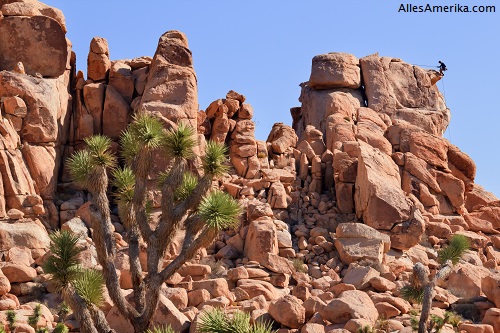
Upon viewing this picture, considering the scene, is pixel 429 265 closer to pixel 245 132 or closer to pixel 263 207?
pixel 263 207

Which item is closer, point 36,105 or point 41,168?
point 41,168

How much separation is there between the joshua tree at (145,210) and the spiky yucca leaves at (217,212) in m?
0.02

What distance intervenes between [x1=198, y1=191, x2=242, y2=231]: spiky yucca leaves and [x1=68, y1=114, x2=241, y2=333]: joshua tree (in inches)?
0.8

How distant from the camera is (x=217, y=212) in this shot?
16.7m

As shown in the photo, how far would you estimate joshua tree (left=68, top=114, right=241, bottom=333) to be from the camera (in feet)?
56.2

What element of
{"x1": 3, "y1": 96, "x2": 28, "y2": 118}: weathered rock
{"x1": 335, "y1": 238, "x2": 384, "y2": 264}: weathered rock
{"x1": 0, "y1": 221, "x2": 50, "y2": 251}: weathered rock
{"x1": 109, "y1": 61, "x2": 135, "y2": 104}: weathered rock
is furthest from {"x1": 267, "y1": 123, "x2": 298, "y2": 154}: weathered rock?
{"x1": 0, "y1": 221, "x2": 50, "y2": 251}: weathered rock

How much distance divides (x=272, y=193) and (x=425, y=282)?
959 cm

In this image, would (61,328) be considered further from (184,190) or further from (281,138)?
(281,138)

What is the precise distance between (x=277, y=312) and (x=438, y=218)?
10208 millimetres

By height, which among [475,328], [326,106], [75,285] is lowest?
[75,285]

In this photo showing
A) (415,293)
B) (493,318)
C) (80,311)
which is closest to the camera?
(80,311)

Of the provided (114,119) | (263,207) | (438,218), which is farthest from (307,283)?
(114,119)

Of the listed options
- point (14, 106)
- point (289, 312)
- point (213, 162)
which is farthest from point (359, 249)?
point (14, 106)

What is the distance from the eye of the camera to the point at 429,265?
24.1 metres
